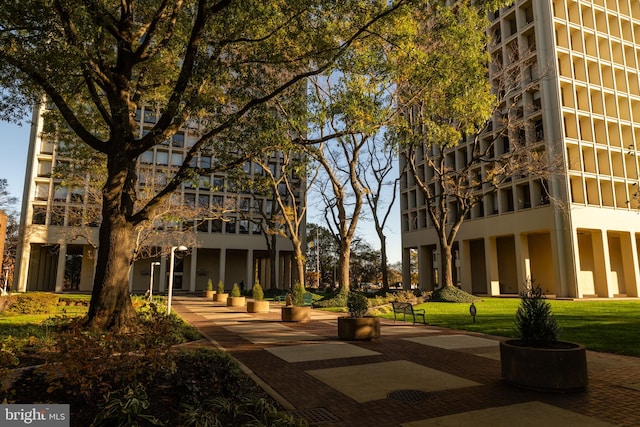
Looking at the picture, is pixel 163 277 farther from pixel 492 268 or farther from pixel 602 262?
pixel 602 262

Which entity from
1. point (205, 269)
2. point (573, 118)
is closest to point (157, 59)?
point (573, 118)

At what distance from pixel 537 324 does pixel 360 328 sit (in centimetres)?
561

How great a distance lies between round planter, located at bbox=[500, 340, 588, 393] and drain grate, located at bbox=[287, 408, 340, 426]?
3232 millimetres

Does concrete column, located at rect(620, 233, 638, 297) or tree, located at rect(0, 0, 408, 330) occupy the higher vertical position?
tree, located at rect(0, 0, 408, 330)

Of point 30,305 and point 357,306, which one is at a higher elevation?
point 357,306

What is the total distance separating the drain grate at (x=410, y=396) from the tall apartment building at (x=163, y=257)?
3194 cm

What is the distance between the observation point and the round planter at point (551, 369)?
6.41 metres

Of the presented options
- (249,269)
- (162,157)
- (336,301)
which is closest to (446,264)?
(336,301)

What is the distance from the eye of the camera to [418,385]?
6.94 meters

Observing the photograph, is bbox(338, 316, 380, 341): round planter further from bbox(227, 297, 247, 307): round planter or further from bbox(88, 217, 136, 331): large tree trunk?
bbox(227, 297, 247, 307): round planter

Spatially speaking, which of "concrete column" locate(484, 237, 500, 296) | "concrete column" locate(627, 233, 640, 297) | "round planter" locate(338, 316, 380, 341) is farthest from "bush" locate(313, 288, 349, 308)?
"concrete column" locate(627, 233, 640, 297)

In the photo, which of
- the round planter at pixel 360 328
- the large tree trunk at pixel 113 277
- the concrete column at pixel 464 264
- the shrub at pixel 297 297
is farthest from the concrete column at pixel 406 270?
the large tree trunk at pixel 113 277

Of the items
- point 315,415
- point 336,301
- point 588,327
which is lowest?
point 315,415

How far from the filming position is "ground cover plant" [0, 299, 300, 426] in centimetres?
473
